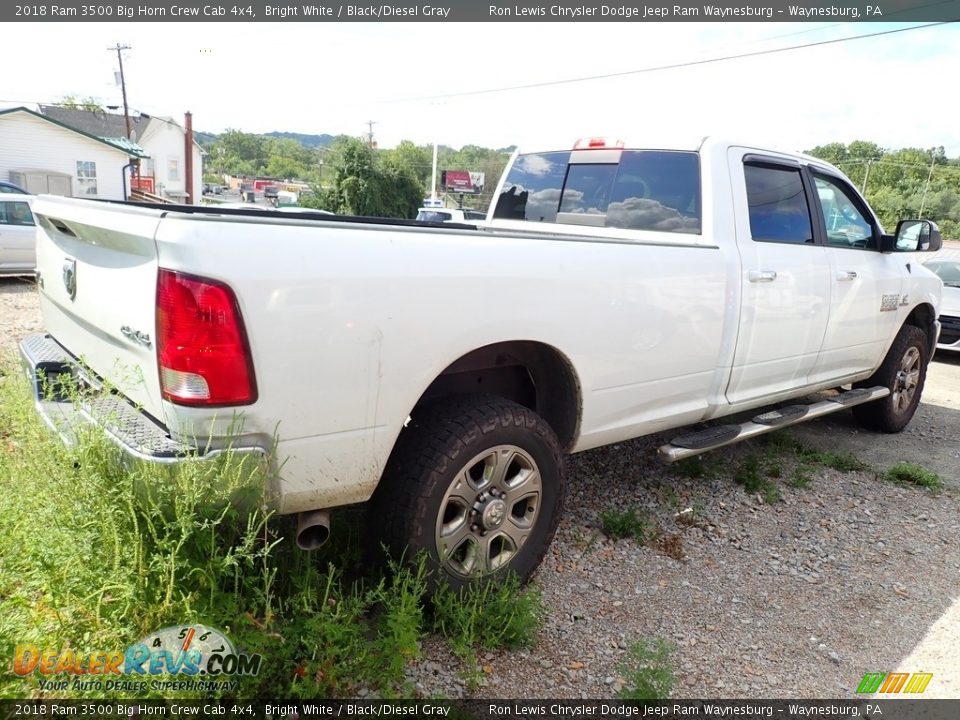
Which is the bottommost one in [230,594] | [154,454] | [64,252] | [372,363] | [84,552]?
[230,594]

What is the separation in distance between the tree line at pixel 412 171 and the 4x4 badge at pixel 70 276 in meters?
4.68

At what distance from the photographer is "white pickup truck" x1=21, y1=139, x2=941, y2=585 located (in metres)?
2.13

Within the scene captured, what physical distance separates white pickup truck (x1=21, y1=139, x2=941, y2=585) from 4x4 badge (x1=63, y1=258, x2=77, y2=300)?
0.01m

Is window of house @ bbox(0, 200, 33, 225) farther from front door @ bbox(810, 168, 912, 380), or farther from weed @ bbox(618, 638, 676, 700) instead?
weed @ bbox(618, 638, 676, 700)

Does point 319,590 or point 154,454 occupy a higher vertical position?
point 154,454

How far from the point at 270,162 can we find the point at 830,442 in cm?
15613

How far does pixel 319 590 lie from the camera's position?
2758mm

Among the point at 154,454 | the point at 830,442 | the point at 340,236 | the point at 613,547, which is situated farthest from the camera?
the point at 830,442

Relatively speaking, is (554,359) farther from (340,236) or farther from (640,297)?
(340,236)

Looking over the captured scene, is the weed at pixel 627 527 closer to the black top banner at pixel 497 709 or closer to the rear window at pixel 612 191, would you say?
the black top banner at pixel 497 709

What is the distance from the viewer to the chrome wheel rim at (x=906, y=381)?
5.89 metres

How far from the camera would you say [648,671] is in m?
2.58

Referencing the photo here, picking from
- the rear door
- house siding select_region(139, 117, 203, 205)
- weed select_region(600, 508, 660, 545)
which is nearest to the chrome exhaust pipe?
weed select_region(600, 508, 660, 545)

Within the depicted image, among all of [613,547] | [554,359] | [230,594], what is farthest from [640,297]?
[230,594]
